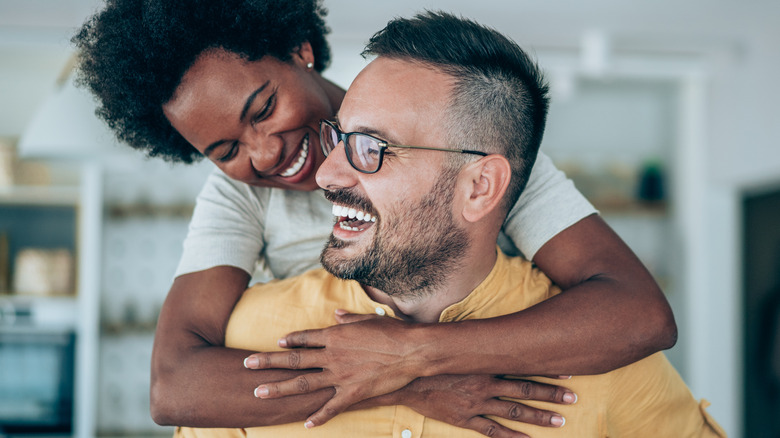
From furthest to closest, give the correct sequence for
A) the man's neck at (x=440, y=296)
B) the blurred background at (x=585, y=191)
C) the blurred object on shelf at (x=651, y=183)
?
1. the blurred object on shelf at (x=651, y=183)
2. the blurred background at (x=585, y=191)
3. the man's neck at (x=440, y=296)

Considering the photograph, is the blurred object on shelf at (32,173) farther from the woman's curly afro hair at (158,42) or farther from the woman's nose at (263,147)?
the woman's nose at (263,147)

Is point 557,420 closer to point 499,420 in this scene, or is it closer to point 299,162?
point 499,420

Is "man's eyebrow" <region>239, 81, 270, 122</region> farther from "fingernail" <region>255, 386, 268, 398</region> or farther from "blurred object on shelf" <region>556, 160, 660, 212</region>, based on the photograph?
"blurred object on shelf" <region>556, 160, 660, 212</region>

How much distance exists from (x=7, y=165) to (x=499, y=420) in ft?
14.6

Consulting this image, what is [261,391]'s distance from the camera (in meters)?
1.24

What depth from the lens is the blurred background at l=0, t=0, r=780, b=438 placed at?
173 inches

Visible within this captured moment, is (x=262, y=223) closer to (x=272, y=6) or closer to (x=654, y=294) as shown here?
(x=272, y=6)

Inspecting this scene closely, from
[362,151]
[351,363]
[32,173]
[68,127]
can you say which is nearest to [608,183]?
[68,127]

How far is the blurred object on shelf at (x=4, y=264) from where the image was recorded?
4789 mm

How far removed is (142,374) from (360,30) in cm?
261

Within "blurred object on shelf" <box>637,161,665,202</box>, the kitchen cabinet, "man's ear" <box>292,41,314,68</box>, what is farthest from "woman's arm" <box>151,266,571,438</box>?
"blurred object on shelf" <box>637,161,665,202</box>

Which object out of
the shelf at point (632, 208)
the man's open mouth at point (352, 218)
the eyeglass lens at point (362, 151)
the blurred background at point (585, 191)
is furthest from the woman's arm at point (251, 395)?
the shelf at point (632, 208)

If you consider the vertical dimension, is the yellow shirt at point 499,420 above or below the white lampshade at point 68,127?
below

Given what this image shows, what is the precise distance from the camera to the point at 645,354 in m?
1.31
